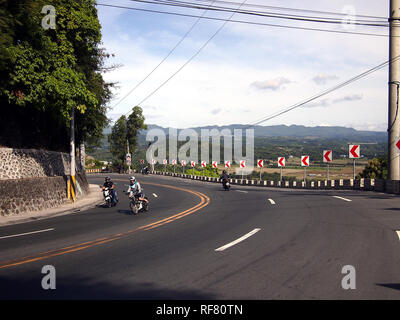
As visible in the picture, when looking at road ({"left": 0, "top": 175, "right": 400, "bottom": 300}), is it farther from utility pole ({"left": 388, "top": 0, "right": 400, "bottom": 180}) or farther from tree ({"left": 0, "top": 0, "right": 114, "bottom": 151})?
utility pole ({"left": 388, "top": 0, "right": 400, "bottom": 180})

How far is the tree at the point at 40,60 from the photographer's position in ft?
52.7

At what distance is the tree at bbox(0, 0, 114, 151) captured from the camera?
16.1 metres

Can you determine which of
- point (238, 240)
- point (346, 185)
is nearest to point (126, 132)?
point (346, 185)

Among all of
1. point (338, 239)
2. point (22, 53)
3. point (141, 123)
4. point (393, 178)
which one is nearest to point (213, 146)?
point (141, 123)

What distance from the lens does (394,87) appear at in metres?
24.5

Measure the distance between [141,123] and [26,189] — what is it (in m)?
78.6

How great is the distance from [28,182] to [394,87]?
22.7m

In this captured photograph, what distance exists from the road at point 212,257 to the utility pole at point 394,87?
1247 cm

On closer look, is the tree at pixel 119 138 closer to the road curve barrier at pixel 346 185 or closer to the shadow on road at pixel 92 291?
the road curve barrier at pixel 346 185

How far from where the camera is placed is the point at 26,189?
61.6 ft

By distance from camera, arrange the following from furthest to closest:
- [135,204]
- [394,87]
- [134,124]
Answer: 1. [134,124]
2. [394,87]
3. [135,204]

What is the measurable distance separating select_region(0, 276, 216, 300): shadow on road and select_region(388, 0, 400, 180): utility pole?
2271 cm

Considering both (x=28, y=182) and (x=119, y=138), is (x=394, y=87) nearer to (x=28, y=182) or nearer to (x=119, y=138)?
(x=28, y=182)

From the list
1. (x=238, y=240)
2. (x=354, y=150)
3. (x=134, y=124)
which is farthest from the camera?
(x=134, y=124)
